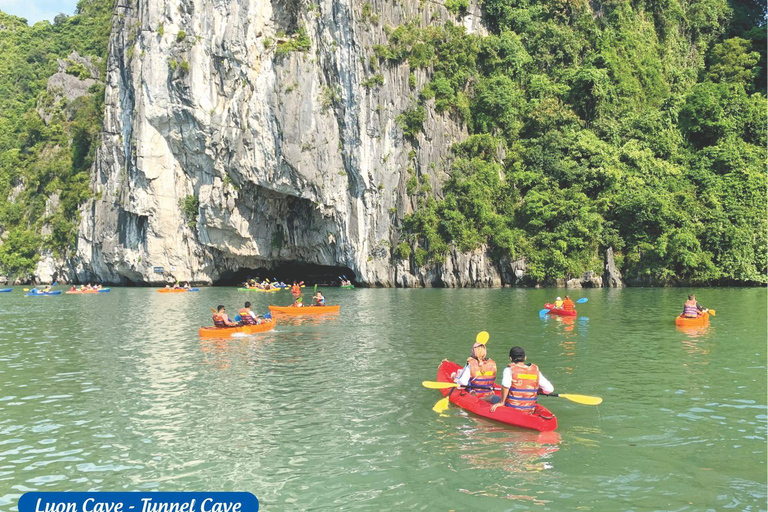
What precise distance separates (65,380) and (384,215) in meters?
38.6

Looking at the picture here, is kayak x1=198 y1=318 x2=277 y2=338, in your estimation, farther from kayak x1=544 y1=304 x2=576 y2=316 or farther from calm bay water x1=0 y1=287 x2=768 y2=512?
kayak x1=544 y1=304 x2=576 y2=316

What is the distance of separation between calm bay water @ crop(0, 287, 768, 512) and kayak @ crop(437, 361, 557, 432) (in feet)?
0.58

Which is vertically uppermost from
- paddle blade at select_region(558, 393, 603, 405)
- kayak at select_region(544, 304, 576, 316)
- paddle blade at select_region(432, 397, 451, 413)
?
kayak at select_region(544, 304, 576, 316)

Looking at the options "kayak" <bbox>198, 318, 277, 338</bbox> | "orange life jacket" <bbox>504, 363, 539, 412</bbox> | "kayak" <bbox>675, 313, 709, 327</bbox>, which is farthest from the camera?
"kayak" <bbox>675, 313, 709, 327</bbox>

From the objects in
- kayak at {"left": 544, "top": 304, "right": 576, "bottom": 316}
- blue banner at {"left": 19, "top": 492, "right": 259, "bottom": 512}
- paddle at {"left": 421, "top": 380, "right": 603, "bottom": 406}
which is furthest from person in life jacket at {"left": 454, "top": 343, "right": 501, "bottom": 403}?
kayak at {"left": 544, "top": 304, "right": 576, "bottom": 316}

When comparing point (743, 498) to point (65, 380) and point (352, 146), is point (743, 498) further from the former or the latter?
point (352, 146)

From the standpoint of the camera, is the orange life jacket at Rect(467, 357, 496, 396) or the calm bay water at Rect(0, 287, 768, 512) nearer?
the calm bay water at Rect(0, 287, 768, 512)

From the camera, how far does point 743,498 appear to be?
26.4ft

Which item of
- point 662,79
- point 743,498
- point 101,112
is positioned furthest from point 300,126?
point 743,498

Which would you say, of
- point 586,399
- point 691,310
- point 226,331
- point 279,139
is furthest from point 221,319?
point 279,139

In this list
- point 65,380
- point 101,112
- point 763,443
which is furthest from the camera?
point 101,112

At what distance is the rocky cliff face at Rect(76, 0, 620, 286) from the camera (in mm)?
52469

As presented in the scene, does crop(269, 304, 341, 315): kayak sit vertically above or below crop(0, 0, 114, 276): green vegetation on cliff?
below

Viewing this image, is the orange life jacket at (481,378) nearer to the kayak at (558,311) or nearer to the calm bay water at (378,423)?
the calm bay water at (378,423)
